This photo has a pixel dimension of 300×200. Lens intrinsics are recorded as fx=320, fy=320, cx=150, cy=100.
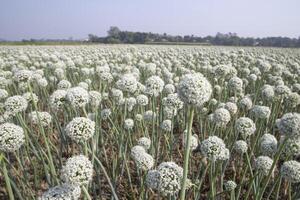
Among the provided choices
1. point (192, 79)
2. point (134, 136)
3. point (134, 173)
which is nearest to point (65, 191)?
point (192, 79)

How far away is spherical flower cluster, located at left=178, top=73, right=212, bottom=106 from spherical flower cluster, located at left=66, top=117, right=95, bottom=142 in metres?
1.01

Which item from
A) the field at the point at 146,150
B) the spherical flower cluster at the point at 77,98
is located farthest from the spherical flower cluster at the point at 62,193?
the spherical flower cluster at the point at 77,98

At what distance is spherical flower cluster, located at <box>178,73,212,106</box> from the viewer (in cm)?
252

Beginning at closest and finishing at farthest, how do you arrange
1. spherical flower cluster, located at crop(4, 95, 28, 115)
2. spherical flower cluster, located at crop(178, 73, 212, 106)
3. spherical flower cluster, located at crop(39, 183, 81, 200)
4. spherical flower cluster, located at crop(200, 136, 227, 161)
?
spherical flower cluster, located at crop(39, 183, 81, 200) < spherical flower cluster, located at crop(178, 73, 212, 106) < spherical flower cluster, located at crop(200, 136, 227, 161) < spherical flower cluster, located at crop(4, 95, 28, 115)

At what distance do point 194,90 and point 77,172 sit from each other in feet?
3.66

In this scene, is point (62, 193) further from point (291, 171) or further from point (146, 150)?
point (291, 171)

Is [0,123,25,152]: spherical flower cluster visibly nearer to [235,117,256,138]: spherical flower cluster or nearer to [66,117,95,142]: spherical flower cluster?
[66,117,95,142]: spherical flower cluster

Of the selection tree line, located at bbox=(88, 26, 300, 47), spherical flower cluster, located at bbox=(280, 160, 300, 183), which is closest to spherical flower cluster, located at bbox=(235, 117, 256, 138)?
spherical flower cluster, located at bbox=(280, 160, 300, 183)

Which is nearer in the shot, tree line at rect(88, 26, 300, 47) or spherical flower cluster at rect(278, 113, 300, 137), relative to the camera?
spherical flower cluster at rect(278, 113, 300, 137)

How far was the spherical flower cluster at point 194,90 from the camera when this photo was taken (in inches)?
99.1

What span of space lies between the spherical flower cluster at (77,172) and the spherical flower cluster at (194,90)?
0.95m

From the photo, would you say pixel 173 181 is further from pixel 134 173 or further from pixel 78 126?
pixel 134 173

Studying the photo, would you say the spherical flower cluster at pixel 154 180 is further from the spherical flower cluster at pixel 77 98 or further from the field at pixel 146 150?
the spherical flower cluster at pixel 77 98

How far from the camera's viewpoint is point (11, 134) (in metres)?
3.09
